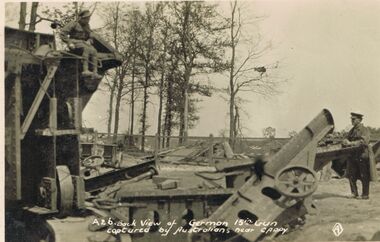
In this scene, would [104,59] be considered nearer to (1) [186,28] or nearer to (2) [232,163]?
(2) [232,163]

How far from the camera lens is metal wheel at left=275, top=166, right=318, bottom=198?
678 centimetres

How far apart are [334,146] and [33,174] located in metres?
5.40

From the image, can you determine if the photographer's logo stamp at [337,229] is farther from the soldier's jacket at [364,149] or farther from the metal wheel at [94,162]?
the metal wheel at [94,162]

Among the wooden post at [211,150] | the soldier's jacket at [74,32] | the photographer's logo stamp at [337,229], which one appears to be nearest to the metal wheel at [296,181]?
the photographer's logo stamp at [337,229]

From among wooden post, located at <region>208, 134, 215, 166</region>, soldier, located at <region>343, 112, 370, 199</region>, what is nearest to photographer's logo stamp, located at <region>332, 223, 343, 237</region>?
soldier, located at <region>343, 112, 370, 199</region>

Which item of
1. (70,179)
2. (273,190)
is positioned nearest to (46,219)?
(70,179)

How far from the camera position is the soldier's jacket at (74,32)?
25.9ft

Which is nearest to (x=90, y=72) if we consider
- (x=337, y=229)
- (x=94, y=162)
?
(x=94, y=162)

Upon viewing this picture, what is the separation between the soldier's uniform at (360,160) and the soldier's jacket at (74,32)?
221 inches

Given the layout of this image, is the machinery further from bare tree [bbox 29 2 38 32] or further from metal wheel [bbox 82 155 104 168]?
bare tree [bbox 29 2 38 32]

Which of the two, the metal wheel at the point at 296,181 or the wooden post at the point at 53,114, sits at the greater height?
the wooden post at the point at 53,114

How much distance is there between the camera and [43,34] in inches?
294

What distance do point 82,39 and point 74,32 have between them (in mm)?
170

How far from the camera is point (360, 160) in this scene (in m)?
10.3
